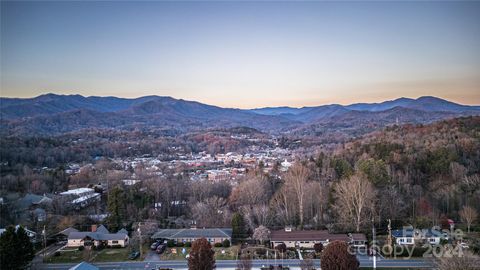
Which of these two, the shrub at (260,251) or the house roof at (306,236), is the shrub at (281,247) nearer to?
the shrub at (260,251)

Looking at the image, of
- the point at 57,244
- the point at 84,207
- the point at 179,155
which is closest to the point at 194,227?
the point at 57,244

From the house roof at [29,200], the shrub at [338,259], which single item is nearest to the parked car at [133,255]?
the shrub at [338,259]

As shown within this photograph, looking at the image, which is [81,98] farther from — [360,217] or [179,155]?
[360,217]

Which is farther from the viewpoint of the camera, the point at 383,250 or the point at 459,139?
the point at 459,139

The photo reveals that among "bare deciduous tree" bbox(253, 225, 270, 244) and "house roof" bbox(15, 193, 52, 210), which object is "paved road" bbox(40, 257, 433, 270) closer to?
"bare deciduous tree" bbox(253, 225, 270, 244)

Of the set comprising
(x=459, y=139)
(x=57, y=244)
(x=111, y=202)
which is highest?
(x=459, y=139)

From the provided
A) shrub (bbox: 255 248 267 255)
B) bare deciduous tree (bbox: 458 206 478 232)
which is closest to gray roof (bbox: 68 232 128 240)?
shrub (bbox: 255 248 267 255)

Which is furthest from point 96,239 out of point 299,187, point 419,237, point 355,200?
point 419,237
